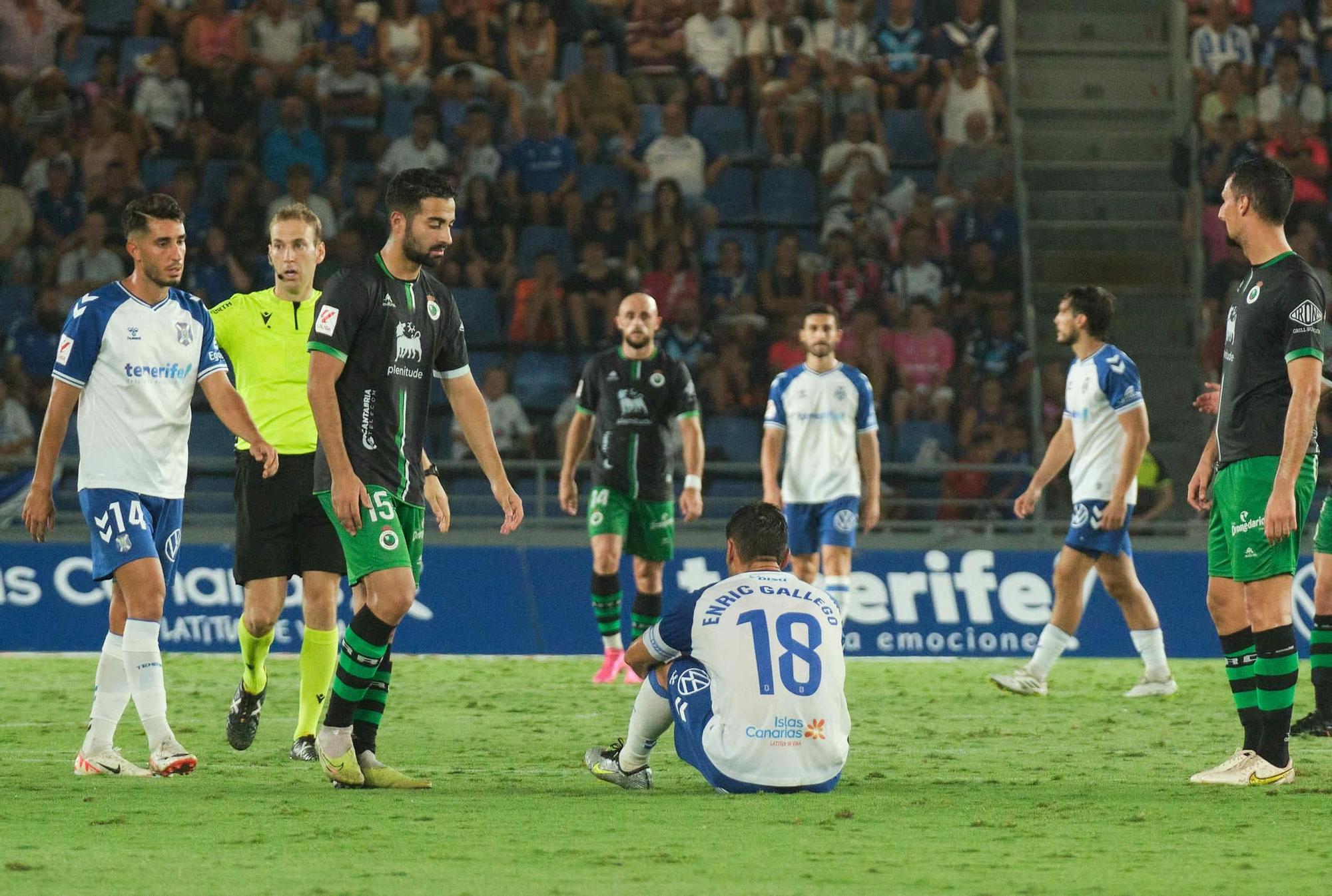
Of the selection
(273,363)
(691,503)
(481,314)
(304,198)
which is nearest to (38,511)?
(273,363)

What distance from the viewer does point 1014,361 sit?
1820 centimetres

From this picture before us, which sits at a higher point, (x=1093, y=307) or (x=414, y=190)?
(x=414, y=190)

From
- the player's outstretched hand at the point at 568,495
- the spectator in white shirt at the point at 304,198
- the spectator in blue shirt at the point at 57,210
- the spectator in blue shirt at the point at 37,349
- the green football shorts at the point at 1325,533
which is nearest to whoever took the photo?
the green football shorts at the point at 1325,533

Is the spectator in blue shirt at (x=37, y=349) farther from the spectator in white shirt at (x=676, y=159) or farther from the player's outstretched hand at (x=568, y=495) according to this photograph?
the player's outstretched hand at (x=568, y=495)

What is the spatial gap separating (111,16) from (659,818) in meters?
16.6

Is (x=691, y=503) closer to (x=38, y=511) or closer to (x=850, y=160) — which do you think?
(x=38, y=511)

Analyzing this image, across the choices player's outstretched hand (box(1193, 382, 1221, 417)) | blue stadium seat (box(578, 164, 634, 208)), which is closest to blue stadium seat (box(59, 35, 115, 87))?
blue stadium seat (box(578, 164, 634, 208))

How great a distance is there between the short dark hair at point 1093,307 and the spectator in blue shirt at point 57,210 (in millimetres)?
11011

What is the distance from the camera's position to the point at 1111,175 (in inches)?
831

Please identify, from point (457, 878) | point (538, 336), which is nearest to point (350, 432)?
point (457, 878)

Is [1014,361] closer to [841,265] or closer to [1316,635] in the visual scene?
[841,265]

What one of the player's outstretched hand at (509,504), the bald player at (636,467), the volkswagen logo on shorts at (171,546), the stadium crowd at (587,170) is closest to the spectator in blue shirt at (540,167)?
the stadium crowd at (587,170)

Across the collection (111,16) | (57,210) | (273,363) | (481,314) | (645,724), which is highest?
(111,16)

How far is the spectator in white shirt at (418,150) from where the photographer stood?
1925cm
